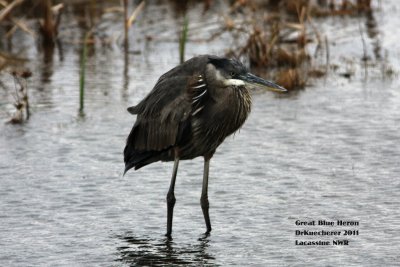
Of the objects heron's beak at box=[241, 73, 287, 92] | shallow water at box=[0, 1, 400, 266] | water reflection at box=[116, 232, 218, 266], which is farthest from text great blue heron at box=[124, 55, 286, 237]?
shallow water at box=[0, 1, 400, 266]

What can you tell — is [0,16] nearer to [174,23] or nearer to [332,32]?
[174,23]

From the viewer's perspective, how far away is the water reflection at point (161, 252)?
26.0 ft

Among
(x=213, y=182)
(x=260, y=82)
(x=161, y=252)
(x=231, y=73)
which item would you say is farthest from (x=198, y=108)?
(x=213, y=182)

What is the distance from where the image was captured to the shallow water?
8.14 m

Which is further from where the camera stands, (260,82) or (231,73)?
(231,73)

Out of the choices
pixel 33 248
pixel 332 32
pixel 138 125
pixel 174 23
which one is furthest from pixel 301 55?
pixel 33 248

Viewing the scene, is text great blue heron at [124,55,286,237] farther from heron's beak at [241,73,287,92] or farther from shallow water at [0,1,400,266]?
shallow water at [0,1,400,266]

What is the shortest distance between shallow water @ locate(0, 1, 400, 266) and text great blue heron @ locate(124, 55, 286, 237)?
569mm

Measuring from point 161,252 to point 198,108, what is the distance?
1.22 metres

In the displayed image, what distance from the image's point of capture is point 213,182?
1016cm

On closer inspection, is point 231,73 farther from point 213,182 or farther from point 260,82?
point 213,182

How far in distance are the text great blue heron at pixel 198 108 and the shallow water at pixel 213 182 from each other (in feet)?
1.87

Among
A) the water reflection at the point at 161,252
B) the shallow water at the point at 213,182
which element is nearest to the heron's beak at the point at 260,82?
the shallow water at the point at 213,182

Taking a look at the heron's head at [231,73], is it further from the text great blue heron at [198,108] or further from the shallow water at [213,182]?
the shallow water at [213,182]
